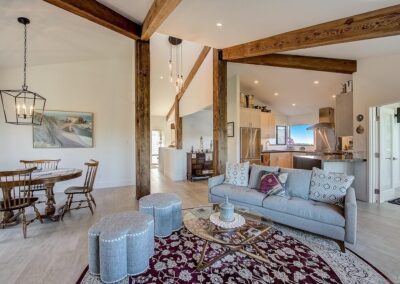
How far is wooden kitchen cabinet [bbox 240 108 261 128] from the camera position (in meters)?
5.92

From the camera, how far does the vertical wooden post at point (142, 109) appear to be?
423cm

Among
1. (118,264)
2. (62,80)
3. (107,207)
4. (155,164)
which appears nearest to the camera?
(118,264)

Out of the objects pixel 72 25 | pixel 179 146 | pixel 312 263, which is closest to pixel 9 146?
pixel 72 25

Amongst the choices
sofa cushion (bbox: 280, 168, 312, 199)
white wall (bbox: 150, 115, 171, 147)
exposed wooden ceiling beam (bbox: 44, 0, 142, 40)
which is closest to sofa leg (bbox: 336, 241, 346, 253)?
sofa cushion (bbox: 280, 168, 312, 199)

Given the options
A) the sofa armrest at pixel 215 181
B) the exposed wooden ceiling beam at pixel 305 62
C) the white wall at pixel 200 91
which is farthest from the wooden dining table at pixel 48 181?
the exposed wooden ceiling beam at pixel 305 62

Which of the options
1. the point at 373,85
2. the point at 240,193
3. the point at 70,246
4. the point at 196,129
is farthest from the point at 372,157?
the point at 70,246

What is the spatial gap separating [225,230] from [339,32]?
3.32 meters

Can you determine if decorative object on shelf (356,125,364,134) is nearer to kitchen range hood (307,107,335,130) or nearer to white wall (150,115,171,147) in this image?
kitchen range hood (307,107,335,130)

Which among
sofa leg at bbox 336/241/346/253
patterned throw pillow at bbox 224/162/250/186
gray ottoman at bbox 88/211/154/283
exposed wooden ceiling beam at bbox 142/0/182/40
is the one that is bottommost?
sofa leg at bbox 336/241/346/253

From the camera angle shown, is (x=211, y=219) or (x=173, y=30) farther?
(x=173, y=30)

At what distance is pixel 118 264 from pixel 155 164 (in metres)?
9.59

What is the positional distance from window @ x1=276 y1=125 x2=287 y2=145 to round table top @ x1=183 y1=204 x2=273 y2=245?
20.4 feet

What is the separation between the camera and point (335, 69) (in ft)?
14.7

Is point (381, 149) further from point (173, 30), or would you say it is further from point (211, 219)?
point (173, 30)
